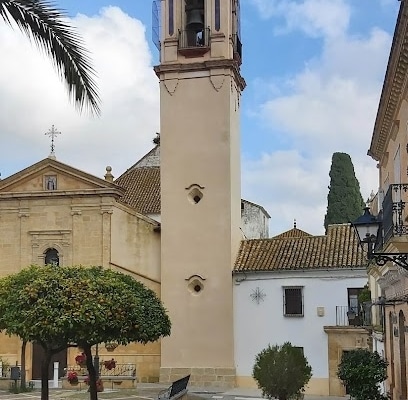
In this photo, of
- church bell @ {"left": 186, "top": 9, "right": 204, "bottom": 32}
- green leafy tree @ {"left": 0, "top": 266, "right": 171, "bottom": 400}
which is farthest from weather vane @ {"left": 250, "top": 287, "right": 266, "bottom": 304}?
church bell @ {"left": 186, "top": 9, "right": 204, "bottom": 32}

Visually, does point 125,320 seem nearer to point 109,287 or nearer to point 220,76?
point 109,287

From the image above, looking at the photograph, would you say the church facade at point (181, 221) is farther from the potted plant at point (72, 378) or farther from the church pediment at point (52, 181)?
the potted plant at point (72, 378)

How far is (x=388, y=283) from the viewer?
16.4 m

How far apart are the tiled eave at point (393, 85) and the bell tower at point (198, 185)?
32.6 feet

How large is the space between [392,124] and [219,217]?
12.6 meters

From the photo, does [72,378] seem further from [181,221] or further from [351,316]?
[351,316]

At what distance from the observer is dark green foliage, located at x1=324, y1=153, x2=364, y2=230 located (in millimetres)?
42219

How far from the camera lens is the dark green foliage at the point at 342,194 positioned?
42.2 metres

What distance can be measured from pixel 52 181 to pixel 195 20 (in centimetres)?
827

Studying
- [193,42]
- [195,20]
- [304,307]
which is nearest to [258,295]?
[304,307]

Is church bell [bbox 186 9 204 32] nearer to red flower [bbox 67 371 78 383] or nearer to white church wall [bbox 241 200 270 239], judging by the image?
red flower [bbox 67 371 78 383]

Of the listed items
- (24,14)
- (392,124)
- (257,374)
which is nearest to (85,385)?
(257,374)

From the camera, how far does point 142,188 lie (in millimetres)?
36094

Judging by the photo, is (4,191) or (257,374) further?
(4,191)
